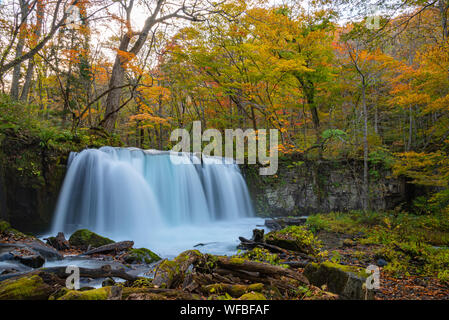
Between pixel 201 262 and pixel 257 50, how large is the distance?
1038cm

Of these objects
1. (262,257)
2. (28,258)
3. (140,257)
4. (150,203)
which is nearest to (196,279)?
(262,257)

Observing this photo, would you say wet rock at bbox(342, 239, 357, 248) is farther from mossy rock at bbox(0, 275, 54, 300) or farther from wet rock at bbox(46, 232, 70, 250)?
wet rock at bbox(46, 232, 70, 250)

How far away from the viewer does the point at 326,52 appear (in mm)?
11227

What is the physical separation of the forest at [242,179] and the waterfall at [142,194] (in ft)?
0.16

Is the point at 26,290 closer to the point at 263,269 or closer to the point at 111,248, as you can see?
the point at 263,269

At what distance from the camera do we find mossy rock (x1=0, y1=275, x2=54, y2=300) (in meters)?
2.21

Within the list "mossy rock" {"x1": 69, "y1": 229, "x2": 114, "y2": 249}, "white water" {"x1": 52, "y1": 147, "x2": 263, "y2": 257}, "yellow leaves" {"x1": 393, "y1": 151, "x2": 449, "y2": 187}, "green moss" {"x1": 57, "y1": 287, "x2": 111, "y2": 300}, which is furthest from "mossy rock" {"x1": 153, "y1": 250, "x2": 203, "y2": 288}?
"yellow leaves" {"x1": 393, "y1": 151, "x2": 449, "y2": 187}

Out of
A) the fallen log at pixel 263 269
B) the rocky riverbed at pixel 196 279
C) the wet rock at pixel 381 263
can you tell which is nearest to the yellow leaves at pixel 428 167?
the wet rock at pixel 381 263

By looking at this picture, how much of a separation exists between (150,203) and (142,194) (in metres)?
0.46

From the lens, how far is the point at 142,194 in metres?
9.06

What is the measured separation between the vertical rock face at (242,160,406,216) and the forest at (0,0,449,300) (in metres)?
0.07

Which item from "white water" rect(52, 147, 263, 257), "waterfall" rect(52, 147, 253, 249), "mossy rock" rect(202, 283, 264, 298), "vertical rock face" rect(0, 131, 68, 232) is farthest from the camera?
"waterfall" rect(52, 147, 253, 249)

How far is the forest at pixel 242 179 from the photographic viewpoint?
2.91 meters
